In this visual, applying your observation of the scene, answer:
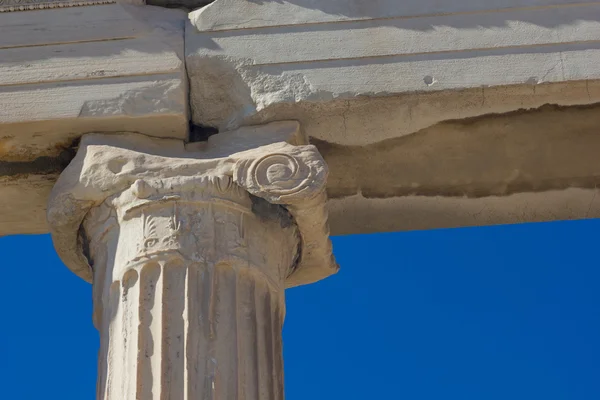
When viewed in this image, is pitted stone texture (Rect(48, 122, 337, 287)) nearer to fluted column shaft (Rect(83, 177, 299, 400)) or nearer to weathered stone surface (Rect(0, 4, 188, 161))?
fluted column shaft (Rect(83, 177, 299, 400))

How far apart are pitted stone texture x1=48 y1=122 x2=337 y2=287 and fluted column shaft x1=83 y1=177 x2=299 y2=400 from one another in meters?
0.06

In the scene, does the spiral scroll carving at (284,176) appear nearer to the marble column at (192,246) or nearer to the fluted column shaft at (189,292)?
the marble column at (192,246)

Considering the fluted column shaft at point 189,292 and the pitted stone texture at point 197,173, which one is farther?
the pitted stone texture at point 197,173

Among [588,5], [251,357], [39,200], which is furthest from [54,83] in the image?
[588,5]

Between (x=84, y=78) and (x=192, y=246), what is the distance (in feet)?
5.08

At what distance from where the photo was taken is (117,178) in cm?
958

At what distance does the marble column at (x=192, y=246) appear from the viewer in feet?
29.0

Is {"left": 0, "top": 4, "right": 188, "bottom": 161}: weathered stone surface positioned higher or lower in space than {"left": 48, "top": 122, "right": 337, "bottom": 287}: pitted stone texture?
higher

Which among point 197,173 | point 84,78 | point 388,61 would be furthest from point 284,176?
point 84,78

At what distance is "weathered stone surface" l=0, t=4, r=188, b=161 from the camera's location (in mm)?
9859

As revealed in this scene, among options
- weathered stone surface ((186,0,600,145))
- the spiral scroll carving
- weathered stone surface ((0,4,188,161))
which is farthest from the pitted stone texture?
weathered stone surface ((186,0,600,145))

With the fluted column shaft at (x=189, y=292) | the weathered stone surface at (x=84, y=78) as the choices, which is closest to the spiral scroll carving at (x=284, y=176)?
the fluted column shaft at (x=189, y=292)

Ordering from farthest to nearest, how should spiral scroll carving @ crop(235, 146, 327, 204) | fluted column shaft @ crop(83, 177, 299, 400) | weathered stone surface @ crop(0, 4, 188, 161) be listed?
1. weathered stone surface @ crop(0, 4, 188, 161)
2. spiral scroll carving @ crop(235, 146, 327, 204)
3. fluted column shaft @ crop(83, 177, 299, 400)

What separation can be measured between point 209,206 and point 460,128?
80.8 inches
